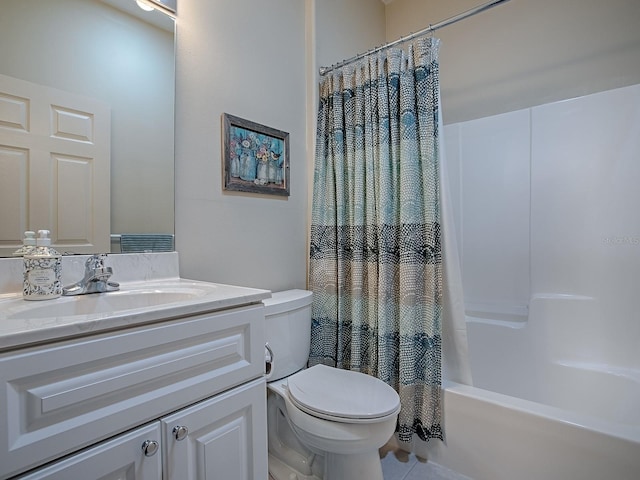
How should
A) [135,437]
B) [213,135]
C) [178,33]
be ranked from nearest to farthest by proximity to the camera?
1. [135,437]
2. [178,33]
3. [213,135]

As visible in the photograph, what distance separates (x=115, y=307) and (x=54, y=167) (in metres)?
0.48

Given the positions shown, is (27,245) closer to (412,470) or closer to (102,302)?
(102,302)

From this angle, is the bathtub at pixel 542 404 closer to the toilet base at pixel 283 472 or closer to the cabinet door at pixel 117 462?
the toilet base at pixel 283 472

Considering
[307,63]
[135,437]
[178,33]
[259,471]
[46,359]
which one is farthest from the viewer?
[307,63]

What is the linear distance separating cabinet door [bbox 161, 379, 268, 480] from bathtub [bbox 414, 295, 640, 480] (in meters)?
0.89

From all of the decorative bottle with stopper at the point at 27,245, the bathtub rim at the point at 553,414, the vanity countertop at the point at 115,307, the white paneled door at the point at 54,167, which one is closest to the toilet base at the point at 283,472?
the bathtub rim at the point at 553,414

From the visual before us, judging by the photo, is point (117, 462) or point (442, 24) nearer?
point (117, 462)

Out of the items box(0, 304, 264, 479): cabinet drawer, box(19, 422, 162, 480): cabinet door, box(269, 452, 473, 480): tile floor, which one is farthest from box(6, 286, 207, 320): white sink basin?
box(269, 452, 473, 480): tile floor

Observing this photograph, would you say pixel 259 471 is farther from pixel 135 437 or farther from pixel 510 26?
pixel 510 26

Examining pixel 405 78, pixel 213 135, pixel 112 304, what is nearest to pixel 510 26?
pixel 405 78

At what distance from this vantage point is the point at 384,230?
58.6 inches

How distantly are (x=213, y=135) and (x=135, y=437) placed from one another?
1.13 metres

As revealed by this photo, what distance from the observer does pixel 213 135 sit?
1.38m

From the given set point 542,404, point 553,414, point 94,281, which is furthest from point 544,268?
point 94,281
